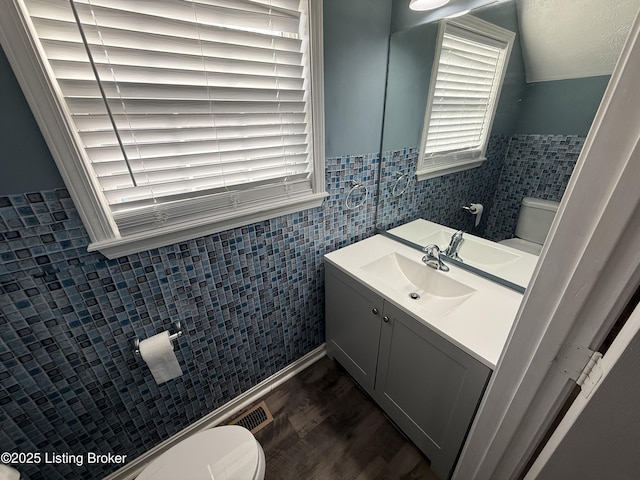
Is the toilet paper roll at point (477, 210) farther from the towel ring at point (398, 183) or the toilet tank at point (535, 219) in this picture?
the towel ring at point (398, 183)

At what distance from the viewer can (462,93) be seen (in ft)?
4.16

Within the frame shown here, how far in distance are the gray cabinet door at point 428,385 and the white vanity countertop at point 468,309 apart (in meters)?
0.04

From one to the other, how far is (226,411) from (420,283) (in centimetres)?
131

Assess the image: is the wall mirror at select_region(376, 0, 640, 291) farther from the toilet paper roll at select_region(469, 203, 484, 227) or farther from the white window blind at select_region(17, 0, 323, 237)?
the white window blind at select_region(17, 0, 323, 237)

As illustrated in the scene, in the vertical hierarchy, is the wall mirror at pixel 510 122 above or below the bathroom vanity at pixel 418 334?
above

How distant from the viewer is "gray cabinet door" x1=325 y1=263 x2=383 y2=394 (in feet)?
4.23

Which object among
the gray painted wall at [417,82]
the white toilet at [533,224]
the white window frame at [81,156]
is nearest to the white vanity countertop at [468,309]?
the white toilet at [533,224]

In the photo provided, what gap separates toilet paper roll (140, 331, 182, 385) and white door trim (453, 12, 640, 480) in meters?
1.13

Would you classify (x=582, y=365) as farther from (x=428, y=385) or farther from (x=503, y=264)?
(x=503, y=264)

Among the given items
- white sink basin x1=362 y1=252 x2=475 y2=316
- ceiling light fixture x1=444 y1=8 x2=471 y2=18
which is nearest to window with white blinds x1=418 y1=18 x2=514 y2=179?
ceiling light fixture x1=444 y1=8 x2=471 y2=18

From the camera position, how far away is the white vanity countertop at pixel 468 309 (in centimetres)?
90

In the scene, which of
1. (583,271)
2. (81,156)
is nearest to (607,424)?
(583,271)

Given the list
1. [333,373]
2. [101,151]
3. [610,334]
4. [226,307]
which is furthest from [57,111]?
[333,373]

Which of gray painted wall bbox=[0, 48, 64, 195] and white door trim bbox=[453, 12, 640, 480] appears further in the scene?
gray painted wall bbox=[0, 48, 64, 195]
